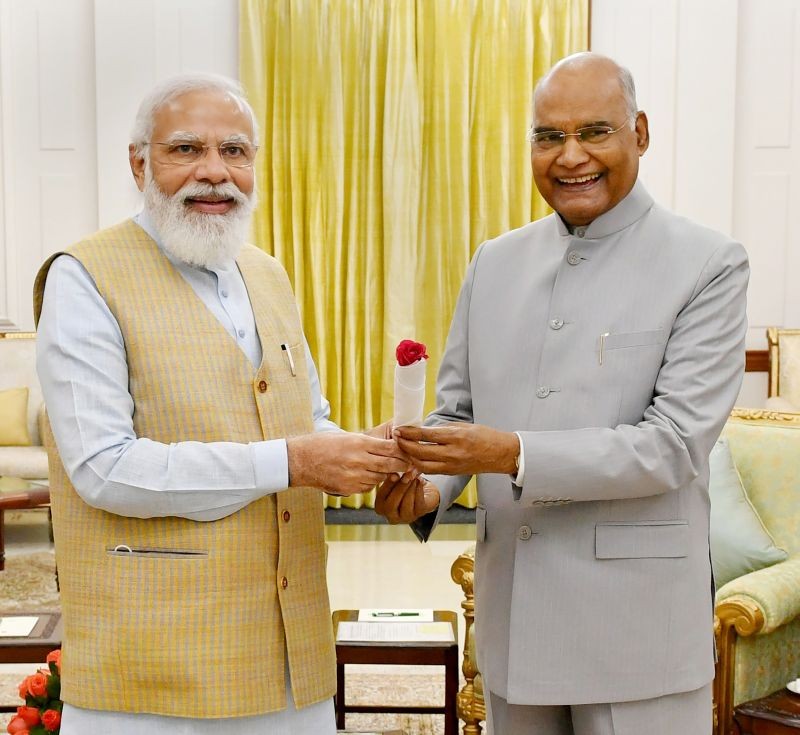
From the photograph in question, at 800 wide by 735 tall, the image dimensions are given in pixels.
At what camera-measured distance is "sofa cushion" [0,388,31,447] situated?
616 cm

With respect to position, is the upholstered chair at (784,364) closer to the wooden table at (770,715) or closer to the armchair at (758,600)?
the armchair at (758,600)

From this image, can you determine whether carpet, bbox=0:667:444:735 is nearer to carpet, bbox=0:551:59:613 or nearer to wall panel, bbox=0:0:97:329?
carpet, bbox=0:551:59:613

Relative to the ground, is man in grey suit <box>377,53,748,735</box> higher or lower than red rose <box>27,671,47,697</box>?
higher

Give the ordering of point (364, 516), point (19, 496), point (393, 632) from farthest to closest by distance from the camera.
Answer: point (364, 516), point (19, 496), point (393, 632)

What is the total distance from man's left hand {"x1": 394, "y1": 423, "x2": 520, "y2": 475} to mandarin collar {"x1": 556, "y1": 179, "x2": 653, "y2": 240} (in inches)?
17.5

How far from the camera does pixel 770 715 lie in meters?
2.59

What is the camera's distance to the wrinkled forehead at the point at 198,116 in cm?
180

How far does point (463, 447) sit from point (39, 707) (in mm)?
1473

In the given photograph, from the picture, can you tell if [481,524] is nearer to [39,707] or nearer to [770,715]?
[770,715]

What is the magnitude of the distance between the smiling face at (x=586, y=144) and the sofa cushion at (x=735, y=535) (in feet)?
5.56

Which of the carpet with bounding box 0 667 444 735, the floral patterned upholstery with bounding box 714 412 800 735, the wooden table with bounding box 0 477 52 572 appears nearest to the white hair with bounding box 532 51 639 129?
Result: the floral patterned upholstery with bounding box 714 412 800 735

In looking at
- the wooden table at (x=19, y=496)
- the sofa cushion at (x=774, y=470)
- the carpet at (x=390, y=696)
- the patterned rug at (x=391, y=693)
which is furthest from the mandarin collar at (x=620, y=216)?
the wooden table at (x=19, y=496)

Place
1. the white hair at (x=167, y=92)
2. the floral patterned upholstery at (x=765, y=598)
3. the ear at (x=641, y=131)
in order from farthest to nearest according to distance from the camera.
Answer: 1. the floral patterned upholstery at (x=765, y=598)
2. the ear at (x=641, y=131)
3. the white hair at (x=167, y=92)

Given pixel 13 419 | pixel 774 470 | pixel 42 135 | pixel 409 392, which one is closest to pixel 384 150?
pixel 42 135
